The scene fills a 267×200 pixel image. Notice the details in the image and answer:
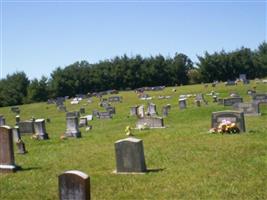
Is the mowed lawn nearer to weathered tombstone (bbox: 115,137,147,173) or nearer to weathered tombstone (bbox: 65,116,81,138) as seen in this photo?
weathered tombstone (bbox: 115,137,147,173)

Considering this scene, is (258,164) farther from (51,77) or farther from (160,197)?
(51,77)

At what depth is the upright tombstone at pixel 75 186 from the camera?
25.4 ft

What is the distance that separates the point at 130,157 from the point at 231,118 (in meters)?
8.14

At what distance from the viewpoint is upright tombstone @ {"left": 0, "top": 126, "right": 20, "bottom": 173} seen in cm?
1453

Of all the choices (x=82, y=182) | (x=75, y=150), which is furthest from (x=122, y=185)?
(x=75, y=150)

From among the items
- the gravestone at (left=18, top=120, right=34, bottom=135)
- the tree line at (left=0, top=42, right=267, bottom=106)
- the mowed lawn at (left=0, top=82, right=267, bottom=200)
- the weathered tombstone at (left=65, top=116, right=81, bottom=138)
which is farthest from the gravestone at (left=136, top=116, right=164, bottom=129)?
the tree line at (left=0, top=42, right=267, bottom=106)

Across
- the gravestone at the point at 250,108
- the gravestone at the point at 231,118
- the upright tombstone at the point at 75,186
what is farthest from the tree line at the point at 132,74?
the upright tombstone at the point at 75,186

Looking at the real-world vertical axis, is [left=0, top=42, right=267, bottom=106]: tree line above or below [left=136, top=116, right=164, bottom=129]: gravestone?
above

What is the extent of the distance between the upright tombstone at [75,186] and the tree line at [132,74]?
Result: 253 ft

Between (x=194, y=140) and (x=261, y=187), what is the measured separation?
756 cm

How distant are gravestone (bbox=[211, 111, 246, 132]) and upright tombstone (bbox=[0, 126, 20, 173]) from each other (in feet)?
29.4

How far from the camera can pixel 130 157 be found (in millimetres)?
13289

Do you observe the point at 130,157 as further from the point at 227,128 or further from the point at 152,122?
the point at 152,122

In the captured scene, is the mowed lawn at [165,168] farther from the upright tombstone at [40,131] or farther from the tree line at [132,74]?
the tree line at [132,74]
